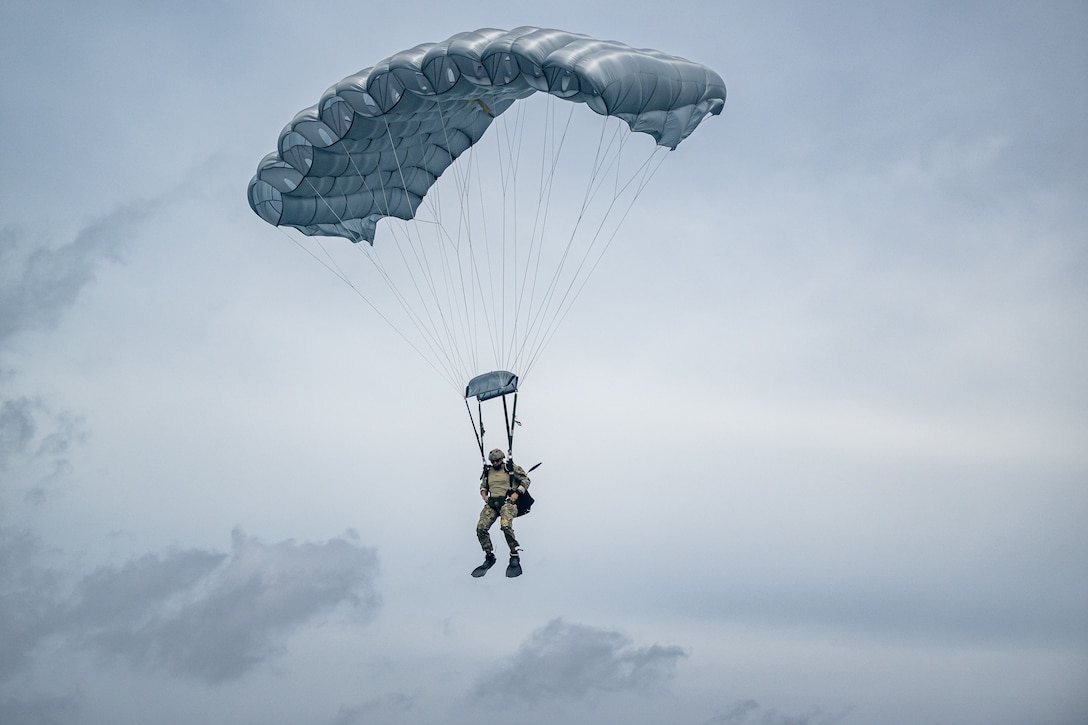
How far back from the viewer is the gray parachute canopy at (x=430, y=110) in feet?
73.7

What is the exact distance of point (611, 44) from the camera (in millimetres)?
23219

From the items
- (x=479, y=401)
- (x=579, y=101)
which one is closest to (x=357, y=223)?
(x=479, y=401)

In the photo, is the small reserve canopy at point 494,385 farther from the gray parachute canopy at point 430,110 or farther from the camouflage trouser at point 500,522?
the gray parachute canopy at point 430,110

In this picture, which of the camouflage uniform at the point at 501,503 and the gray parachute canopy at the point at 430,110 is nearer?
the gray parachute canopy at the point at 430,110

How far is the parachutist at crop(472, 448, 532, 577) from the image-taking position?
79.9 feet

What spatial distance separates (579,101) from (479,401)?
21.1ft

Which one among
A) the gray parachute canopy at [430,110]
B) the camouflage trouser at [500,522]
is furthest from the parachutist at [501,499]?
the gray parachute canopy at [430,110]

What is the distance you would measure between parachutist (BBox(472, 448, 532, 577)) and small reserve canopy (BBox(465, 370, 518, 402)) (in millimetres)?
1190

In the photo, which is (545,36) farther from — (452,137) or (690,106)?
(452,137)

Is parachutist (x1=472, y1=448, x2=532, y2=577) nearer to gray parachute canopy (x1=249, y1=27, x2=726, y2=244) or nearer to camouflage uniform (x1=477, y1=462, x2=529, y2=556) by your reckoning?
camouflage uniform (x1=477, y1=462, x2=529, y2=556)

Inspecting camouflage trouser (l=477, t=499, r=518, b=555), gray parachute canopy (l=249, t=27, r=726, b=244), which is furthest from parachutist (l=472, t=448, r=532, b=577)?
gray parachute canopy (l=249, t=27, r=726, b=244)

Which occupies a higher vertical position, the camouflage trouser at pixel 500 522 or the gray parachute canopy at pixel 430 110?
the gray parachute canopy at pixel 430 110

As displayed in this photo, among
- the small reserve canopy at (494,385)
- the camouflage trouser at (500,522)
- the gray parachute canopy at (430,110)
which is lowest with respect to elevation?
the camouflage trouser at (500,522)

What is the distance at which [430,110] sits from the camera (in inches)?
1014
